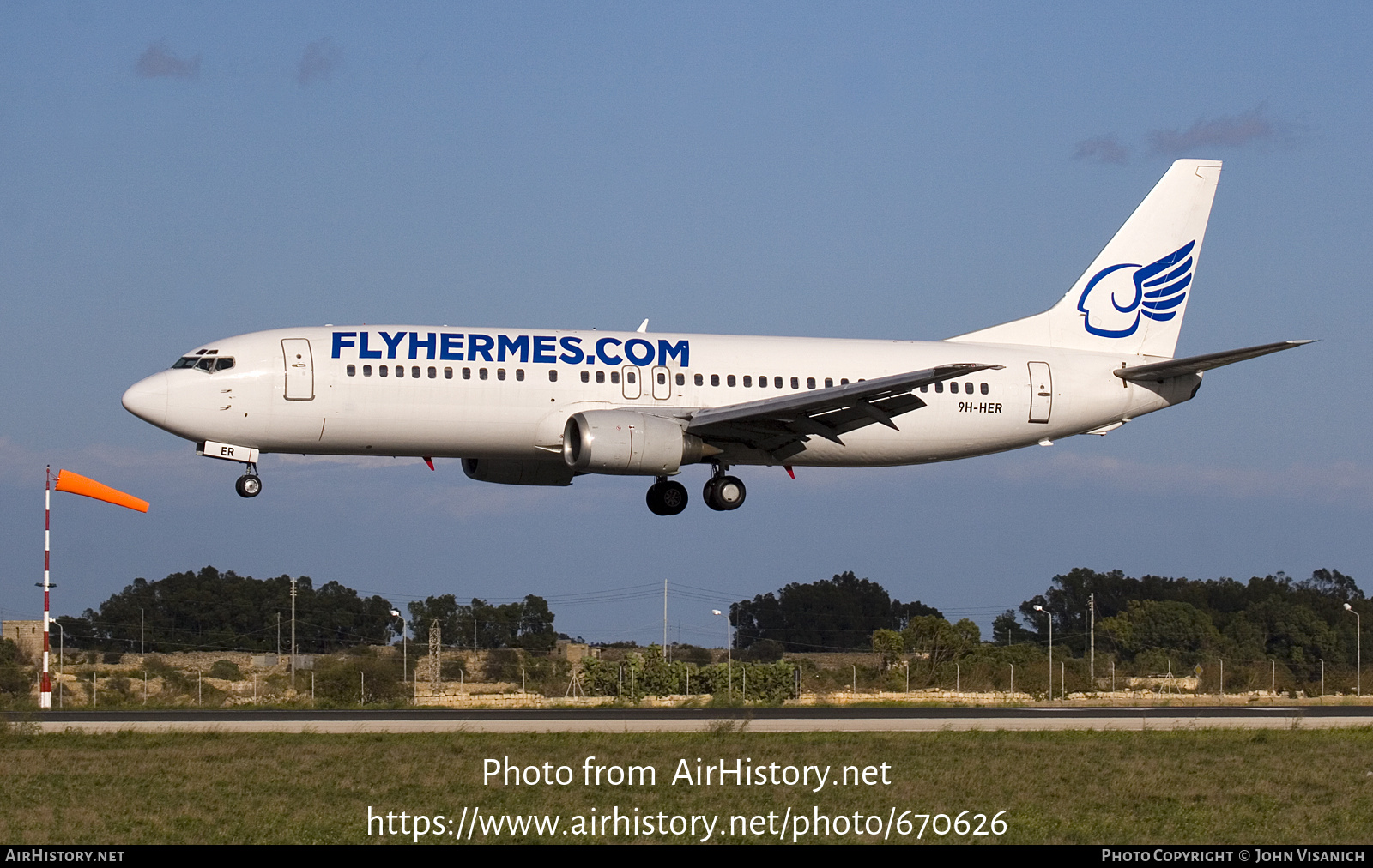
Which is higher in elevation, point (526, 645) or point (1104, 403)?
point (1104, 403)

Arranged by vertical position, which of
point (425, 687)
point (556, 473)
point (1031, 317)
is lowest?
point (425, 687)

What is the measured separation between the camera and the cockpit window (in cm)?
3988

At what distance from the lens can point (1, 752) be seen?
29812 mm

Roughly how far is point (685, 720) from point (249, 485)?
1169 centimetres

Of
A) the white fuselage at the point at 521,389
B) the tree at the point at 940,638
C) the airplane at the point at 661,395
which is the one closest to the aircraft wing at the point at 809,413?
the airplane at the point at 661,395

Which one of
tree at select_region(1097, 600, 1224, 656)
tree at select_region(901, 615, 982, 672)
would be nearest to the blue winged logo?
tree at select_region(901, 615, 982, 672)

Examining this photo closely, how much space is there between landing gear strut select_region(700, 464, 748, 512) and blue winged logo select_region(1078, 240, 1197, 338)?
12403 millimetres

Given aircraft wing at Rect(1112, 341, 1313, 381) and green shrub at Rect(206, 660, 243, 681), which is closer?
aircraft wing at Rect(1112, 341, 1313, 381)

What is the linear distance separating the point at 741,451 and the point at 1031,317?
10923 mm

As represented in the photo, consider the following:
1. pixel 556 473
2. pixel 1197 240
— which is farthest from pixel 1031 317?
pixel 556 473

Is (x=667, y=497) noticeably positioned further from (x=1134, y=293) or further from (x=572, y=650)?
(x=572, y=650)

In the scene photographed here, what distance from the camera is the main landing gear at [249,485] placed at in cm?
4006

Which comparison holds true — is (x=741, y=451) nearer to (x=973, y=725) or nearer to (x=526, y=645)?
(x=973, y=725)

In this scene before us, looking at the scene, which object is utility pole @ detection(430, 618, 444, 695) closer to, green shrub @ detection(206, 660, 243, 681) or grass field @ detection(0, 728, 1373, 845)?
green shrub @ detection(206, 660, 243, 681)
